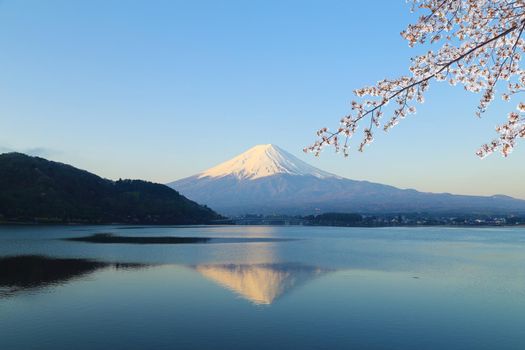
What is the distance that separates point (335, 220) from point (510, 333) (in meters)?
109

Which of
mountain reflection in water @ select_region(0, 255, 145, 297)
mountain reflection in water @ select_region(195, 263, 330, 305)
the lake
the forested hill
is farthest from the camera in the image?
the forested hill

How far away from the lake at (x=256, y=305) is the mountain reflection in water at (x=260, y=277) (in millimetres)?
52

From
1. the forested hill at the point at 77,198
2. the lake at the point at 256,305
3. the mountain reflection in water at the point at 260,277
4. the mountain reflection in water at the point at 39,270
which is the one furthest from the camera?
the forested hill at the point at 77,198

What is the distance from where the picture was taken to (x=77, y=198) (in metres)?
85.1

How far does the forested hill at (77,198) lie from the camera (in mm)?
74375

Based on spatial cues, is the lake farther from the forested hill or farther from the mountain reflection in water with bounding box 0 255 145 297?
the forested hill

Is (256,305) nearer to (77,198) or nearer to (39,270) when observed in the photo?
(39,270)

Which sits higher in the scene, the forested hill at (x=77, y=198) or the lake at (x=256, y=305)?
the forested hill at (x=77, y=198)

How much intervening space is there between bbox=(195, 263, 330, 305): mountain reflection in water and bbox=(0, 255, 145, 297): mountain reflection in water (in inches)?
198

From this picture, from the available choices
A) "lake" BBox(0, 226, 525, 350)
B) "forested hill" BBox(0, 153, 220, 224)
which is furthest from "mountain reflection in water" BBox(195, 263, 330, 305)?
"forested hill" BBox(0, 153, 220, 224)

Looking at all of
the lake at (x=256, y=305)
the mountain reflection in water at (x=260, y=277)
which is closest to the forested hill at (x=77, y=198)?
the lake at (x=256, y=305)

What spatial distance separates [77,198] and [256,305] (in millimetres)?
77639

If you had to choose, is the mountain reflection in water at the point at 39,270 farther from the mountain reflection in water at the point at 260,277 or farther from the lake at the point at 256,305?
the mountain reflection in water at the point at 260,277

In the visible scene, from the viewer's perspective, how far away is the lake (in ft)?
36.6
